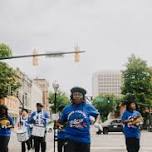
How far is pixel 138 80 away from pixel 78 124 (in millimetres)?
75794

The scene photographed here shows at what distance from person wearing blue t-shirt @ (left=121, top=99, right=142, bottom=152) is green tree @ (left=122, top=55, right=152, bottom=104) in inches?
2821

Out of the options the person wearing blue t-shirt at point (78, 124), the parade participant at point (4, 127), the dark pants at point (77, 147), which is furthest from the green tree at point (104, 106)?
the dark pants at point (77, 147)

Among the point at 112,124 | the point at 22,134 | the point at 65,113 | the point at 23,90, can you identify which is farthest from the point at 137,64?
the point at 65,113

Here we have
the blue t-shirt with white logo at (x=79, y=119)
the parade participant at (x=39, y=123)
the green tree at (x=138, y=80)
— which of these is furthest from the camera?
the green tree at (x=138, y=80)

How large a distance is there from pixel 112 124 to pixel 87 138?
4942 centimetres

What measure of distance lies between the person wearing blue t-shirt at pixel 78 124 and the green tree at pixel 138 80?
75.1 m

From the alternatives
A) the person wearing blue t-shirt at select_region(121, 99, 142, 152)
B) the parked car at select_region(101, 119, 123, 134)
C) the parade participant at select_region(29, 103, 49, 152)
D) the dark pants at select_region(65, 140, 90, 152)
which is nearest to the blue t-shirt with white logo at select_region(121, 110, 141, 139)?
the person wearing blue t-shirt at select_region(121, 99, 142, 152)

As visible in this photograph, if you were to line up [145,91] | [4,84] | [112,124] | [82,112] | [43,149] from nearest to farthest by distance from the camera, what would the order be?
[82,112]
[43,149]
[112,124]
[4,84]
[145,91]

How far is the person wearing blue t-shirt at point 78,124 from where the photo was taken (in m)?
10.3

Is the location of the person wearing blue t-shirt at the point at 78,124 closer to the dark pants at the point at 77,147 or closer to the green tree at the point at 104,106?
the dark pants at the point at 77,147

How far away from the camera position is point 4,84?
249 ft

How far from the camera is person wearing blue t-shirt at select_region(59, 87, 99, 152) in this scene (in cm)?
1034

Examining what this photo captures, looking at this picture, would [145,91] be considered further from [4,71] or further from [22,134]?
[22,134]

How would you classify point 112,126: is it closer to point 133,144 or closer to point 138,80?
point 138,80
